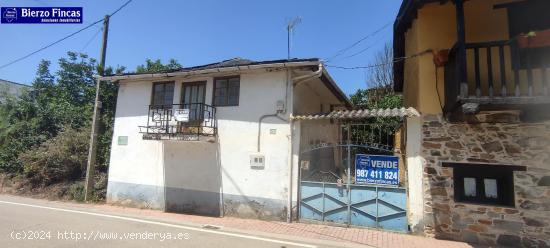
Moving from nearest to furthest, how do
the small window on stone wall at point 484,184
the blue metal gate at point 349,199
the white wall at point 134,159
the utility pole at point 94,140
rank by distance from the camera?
the small window on stone wall at point 484,184
the blue metal gate at point 349,199
the white wall at point 134,159
the utility pole at point 94,140

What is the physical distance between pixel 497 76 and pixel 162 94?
10.2 m

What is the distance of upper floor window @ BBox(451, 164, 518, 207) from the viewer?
293 inches

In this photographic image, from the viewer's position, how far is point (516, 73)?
6477 millimetres

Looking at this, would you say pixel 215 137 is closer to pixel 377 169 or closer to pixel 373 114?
pixel 373 114

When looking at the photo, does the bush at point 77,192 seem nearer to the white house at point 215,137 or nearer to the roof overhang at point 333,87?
the white house at point 215,137

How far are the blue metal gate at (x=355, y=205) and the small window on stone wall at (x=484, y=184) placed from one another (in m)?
1.30

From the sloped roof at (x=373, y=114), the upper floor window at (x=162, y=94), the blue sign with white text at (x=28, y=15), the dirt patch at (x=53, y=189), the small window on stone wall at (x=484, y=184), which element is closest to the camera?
the small window on stone wall at (x=484, y=184)

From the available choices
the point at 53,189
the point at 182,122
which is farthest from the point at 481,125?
the point at 53,189

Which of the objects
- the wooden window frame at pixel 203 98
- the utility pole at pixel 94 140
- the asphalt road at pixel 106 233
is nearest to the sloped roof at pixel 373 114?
the wooden window frame at pixel 203 98

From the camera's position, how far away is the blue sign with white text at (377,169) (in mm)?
8500

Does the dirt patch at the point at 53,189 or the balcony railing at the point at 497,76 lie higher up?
the balcony railing at the point at 497,76

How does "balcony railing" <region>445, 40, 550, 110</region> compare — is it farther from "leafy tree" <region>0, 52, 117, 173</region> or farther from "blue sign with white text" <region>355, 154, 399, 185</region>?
"leafy tree" <region>0, 52, 117, 173</region>

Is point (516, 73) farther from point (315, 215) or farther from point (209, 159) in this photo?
point (209, 159)

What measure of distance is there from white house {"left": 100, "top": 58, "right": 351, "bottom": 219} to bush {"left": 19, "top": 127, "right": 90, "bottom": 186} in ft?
10.1
